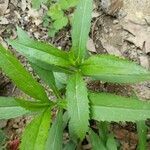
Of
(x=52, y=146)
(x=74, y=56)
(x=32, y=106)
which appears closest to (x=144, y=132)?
(x=52, y=146)

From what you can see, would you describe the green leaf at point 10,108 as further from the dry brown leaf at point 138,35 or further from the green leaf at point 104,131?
the dry brown leaf at point 138,35

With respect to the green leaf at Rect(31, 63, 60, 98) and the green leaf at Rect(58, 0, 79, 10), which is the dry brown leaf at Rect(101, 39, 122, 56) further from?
the green leaf at Rect(31, 63, 60, 98)

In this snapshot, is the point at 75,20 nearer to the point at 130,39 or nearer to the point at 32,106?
the point at 32,106

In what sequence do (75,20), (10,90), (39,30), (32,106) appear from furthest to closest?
(39,30)
(10,90)
(75,20)
(32,106)

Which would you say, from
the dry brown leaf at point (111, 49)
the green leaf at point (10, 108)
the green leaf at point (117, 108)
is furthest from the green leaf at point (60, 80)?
the dry brown leaf at point (111, 49)

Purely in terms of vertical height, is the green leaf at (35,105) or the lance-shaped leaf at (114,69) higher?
the lance-shaped leaf at (114,69)

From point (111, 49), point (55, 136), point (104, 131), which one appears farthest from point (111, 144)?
point (111, 49)
